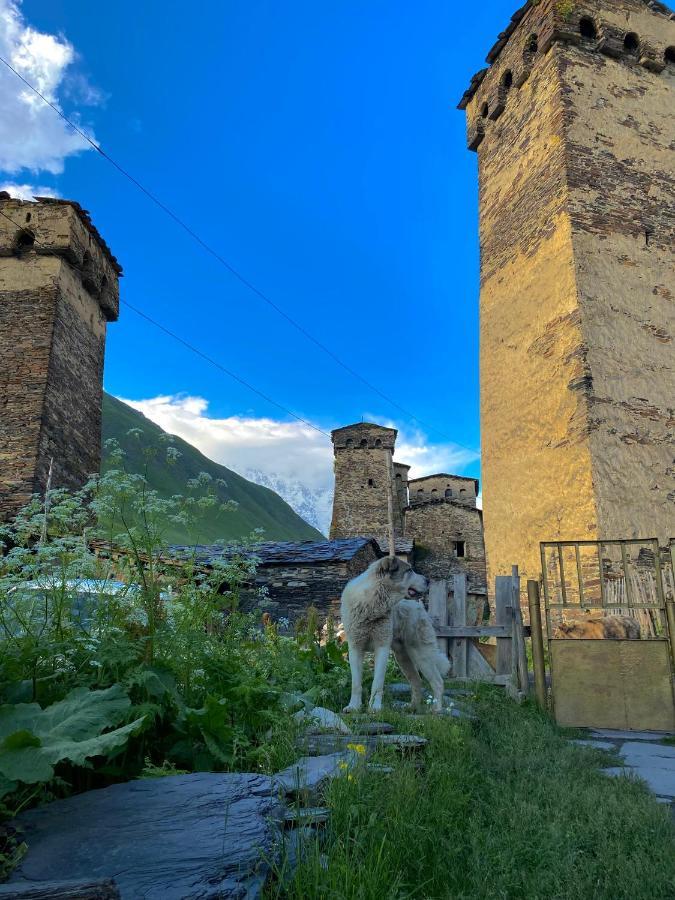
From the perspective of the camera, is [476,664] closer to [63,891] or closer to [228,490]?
[63,891]

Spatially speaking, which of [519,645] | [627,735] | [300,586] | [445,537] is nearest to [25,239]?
[300,586]

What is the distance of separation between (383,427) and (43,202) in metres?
24.6

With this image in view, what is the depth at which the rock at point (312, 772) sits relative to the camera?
101 inches

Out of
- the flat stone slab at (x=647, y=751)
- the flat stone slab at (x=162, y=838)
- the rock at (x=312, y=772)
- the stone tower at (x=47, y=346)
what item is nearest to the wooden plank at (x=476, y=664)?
the flat stone slab at (x=647, y=751)

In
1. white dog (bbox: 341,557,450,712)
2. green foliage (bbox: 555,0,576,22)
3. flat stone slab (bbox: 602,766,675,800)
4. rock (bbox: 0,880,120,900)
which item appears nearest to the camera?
rock (bbox: 0,880,120,900)

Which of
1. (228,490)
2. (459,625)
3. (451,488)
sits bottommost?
(459,625)

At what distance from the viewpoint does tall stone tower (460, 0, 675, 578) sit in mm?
11656

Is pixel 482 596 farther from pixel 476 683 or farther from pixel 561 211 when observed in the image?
pixel 476 683

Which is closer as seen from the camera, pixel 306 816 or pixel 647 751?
pixel 306 816

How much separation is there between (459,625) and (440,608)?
0.31 meters

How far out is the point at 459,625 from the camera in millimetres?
7742

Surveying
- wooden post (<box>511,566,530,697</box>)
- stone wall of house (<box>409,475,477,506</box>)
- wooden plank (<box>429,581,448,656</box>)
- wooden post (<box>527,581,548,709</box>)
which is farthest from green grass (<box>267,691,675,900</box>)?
stone wall of house (<box>409,475,477,506</box>)

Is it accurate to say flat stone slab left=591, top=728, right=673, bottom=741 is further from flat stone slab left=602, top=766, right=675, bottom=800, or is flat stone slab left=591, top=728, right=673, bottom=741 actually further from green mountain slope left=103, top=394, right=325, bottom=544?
green mountain slope left=103, top=394, right=325, bottom=544

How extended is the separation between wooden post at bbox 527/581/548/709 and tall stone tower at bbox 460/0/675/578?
5224 millimetres
